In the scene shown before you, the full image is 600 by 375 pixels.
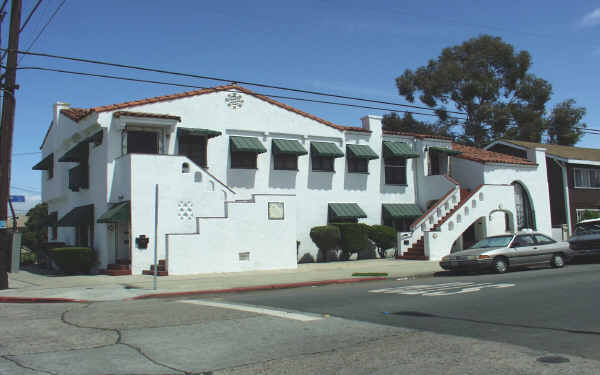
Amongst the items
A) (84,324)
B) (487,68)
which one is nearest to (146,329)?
(84,324)

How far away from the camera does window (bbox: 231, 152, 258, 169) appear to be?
77.9 ft

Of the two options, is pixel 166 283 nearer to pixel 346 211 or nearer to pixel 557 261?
pixel 346 211

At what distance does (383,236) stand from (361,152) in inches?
167

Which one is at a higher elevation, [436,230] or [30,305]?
[436,230]

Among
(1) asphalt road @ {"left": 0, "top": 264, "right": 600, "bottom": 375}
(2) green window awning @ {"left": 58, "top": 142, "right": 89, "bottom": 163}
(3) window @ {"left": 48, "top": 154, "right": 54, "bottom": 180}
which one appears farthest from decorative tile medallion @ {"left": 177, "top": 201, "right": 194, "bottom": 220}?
(3) window @ {"left": 48, "top": 154, "right": 54, "bottom": 180}

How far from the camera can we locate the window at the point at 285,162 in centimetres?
2477

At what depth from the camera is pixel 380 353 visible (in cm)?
648

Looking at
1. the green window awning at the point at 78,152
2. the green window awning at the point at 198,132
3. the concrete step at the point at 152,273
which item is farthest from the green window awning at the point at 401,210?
the green window awning at the point at 78,152

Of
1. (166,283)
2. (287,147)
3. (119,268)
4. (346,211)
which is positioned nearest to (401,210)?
(346,211)

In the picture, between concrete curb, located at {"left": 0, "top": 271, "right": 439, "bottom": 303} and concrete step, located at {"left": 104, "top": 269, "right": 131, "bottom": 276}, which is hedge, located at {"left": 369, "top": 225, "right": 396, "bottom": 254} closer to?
concrete curb, located at {"left": 0, "top": 271, "right": 439, "bottom": 303}

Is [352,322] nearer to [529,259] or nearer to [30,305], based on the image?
[30,305]

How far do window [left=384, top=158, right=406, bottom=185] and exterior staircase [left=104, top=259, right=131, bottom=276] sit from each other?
13.9 meters

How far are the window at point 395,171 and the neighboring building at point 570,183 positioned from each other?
8.57 meters

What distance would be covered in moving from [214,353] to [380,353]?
2.07m
